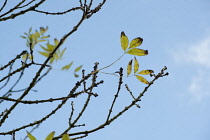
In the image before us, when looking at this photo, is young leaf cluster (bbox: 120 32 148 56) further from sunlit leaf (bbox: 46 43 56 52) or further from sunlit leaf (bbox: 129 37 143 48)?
sunlit leaf (bbox: 46 43 56 52)

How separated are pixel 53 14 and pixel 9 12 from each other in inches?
12.0

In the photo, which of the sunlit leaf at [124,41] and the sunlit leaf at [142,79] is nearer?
the sunlit leaf at [124,41]

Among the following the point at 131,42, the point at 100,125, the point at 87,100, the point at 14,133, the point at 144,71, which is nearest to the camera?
the point at 131,42

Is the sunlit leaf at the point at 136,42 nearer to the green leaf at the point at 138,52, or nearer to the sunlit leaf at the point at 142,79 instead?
the green leaf at the point at 138,52

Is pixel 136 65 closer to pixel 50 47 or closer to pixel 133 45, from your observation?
pixel 133 45

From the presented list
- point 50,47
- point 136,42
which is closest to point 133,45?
point 136,42

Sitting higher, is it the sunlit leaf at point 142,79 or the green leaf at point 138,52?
the green leaf at point 138,52

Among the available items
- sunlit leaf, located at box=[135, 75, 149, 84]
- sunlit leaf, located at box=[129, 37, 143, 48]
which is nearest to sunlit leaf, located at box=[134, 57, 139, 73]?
sunlit leaf, located at box=[135, 75, 149, 84]

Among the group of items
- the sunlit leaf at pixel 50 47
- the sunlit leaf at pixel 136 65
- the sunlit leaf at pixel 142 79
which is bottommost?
the sunlit leaf at pixel 142 79

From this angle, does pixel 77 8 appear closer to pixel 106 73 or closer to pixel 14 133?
pixel 106 73

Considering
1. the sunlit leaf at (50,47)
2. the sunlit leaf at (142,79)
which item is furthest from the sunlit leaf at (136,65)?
the sunlit leaf at (50,47)

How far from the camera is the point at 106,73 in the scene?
1.36 metres

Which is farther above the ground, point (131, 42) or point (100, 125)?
point (131, 42)

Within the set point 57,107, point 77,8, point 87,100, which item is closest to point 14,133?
point 57,107
